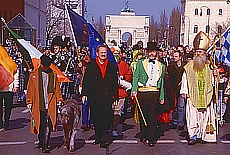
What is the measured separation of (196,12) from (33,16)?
6372 centimetres

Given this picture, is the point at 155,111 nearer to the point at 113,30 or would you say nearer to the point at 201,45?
the point at 201,45

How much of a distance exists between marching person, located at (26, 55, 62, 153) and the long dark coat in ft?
2.17

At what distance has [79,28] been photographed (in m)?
13.4

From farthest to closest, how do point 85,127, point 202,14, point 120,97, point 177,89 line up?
point 202,14 → point 177,89 → point 85,127 → point 120,97

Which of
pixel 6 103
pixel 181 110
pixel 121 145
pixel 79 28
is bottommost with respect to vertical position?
pixel 121 145

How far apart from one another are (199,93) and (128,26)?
9840 cm

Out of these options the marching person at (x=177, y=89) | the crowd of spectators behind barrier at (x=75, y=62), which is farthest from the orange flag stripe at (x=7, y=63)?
the marching person at (x=177, y=89)

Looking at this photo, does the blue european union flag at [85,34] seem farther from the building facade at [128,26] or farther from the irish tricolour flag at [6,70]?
the building facade at [128,26]

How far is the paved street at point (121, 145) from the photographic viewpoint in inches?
452

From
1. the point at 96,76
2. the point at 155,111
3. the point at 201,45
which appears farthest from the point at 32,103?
the point at 201,45

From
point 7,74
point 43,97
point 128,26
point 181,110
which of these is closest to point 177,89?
point 181,110

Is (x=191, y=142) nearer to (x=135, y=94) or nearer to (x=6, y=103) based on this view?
(x=135, y=94)

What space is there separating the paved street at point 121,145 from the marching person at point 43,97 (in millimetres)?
537

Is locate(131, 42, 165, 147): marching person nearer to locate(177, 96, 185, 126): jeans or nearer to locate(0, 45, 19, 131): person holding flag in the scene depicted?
locate(177, 96, 185, 126): jeans
